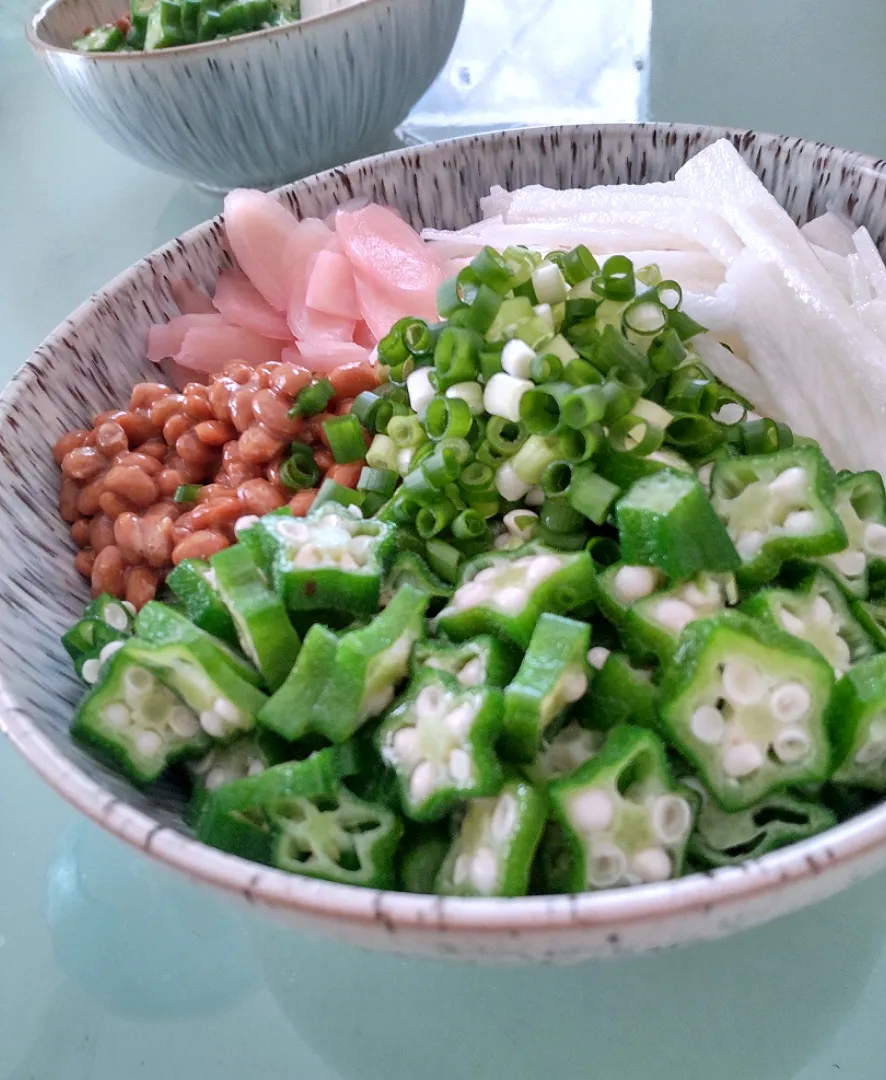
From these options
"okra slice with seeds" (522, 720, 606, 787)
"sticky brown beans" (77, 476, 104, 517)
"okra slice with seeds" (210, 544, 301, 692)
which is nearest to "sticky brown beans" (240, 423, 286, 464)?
"sticky brown beans" (77, 476, 104, 517)

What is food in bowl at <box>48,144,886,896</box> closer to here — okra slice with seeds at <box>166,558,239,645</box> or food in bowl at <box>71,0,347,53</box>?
okra slice with seeds at <box>166,558,239,645</box>

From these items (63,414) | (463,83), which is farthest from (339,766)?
(463,83)

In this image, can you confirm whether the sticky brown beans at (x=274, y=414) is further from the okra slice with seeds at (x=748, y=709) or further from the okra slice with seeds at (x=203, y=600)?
the okra slice with seeds at (x=748, y=709)

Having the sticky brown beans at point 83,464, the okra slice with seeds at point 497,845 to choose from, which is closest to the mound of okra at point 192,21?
the sticky brown beans at point 83,464

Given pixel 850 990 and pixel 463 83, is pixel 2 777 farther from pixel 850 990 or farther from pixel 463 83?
pixel 463 83

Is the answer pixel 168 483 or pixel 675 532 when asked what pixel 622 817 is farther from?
pixel 168 483

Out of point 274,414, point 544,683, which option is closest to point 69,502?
point 274,414
